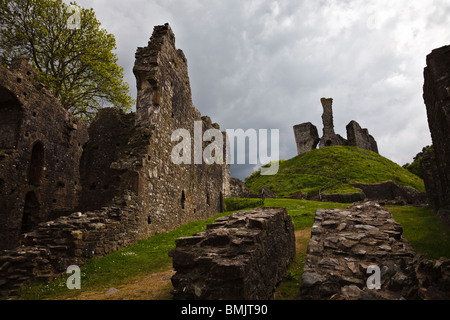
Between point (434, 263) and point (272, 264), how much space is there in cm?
243

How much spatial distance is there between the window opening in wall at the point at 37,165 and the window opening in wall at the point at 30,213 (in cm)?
73

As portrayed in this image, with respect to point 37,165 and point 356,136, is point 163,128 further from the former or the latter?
point 356,136

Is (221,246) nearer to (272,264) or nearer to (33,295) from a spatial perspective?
(272,264)

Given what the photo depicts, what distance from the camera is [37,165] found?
14406 millimetres

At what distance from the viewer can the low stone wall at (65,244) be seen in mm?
5895

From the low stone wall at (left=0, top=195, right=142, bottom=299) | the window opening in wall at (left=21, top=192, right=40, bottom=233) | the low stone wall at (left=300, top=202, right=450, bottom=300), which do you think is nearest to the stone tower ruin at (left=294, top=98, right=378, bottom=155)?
the window opening in wall at (left=21, top=192, right=40, bottom=233)

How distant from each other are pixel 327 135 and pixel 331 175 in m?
21.0

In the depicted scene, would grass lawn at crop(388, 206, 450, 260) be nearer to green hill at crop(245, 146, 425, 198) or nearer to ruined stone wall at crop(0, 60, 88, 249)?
ruined stone wall at crop(0, 60, 88, 249)

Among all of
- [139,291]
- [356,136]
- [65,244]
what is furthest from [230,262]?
[356,136]

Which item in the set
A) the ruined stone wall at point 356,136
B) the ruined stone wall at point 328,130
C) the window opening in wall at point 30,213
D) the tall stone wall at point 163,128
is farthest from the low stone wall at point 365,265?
the ruined stone wall at point 328,130

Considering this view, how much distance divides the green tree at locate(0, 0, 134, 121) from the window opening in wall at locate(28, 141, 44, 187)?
23.8 ft

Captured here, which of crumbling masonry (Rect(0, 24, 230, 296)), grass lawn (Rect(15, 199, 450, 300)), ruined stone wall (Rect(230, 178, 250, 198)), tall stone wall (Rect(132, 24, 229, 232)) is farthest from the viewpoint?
ruined stone wall (Rect(230, 178, 250, 198))

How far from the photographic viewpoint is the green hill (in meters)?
29.9

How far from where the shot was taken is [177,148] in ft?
47.4
